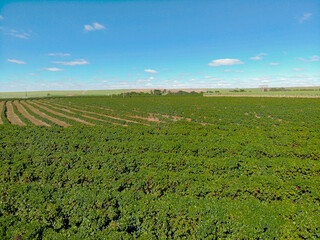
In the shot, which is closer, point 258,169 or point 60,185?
point 60,185

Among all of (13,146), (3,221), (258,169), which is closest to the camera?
(3,221)

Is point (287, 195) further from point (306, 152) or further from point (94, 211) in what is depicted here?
point (94, 211)

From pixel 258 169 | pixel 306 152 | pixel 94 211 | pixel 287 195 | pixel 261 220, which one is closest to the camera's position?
pixel 261 220

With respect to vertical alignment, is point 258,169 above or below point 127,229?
above

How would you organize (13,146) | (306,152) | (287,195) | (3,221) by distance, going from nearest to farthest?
(3,221) < (287,195) < (306,152) < (13,146)

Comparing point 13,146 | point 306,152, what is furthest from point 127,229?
point 13,146

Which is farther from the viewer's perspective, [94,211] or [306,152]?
[306,152]

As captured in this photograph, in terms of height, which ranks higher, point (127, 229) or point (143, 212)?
point (143, 212)

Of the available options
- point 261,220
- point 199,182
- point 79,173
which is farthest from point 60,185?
point 261,220

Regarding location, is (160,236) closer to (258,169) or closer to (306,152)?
(258,169)
